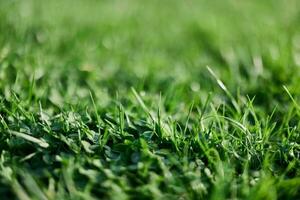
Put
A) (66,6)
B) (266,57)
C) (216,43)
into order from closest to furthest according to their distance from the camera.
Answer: (266,57) → (216,43) → (66,6)

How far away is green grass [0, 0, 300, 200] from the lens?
62.8 inches

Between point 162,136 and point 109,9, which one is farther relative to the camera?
point 109,9

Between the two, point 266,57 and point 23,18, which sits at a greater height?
point 23,18

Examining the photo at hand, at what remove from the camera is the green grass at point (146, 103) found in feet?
5.24

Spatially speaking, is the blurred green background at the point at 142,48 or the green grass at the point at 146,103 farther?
the blurred green background at the point at 142,48

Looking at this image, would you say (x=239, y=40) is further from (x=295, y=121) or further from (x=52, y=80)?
(x=52, y=80)

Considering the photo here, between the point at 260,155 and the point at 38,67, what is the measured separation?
50.6 inches

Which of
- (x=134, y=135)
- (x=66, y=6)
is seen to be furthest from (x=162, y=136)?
(x=66, y=6)

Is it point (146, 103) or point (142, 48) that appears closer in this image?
point (146, 103)

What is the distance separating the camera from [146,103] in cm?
217

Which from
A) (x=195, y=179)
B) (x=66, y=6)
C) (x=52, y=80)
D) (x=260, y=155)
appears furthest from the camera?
(x=66, y=6)

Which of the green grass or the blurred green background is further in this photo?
the blurred green background

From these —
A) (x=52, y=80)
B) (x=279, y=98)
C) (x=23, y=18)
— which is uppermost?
(x=23, y=18)

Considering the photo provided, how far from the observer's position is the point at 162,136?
5.95 ft
